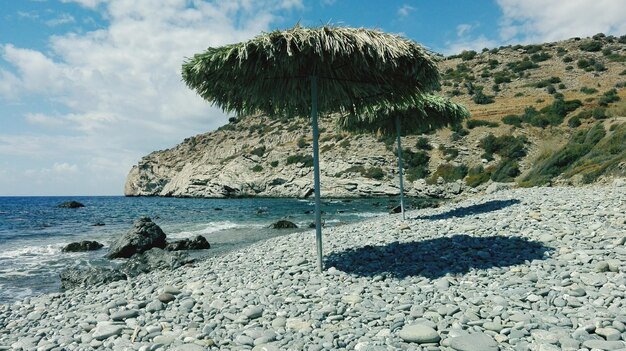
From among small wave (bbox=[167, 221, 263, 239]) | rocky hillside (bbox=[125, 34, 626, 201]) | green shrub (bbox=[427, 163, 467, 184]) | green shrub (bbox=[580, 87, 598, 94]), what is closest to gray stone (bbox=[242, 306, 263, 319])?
small wave (bbox=[167, 221, 263, 239])

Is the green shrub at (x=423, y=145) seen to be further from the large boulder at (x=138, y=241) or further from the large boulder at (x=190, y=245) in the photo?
the large boulder at (x=138, y=241)

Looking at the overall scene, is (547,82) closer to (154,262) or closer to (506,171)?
(506,171)

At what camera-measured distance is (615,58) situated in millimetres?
57094

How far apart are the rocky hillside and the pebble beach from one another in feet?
44.1

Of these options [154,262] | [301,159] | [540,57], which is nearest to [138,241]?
[154,262]

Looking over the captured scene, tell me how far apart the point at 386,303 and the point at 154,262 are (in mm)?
8847

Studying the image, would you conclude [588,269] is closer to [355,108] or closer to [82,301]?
[355,108]

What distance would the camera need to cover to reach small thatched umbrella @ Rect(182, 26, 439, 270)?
19.2 ft

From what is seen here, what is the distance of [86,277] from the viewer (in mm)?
9883

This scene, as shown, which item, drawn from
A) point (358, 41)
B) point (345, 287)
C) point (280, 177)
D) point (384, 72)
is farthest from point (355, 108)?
point (280, 177)

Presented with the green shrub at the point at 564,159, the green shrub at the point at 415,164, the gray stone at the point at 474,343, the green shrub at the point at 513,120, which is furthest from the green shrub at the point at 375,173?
the gray stone at the point at 474,343

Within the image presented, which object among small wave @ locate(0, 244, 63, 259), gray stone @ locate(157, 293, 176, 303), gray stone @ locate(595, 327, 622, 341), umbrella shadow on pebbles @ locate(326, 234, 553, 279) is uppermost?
umbrella shadow on pebbles @ locate(326, 234, 553, 279)

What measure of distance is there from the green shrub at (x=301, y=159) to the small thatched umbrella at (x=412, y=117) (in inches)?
1655

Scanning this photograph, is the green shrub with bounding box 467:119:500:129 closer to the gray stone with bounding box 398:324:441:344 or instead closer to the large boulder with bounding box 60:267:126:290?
the large boulder with bounding box 60:267:126:290
